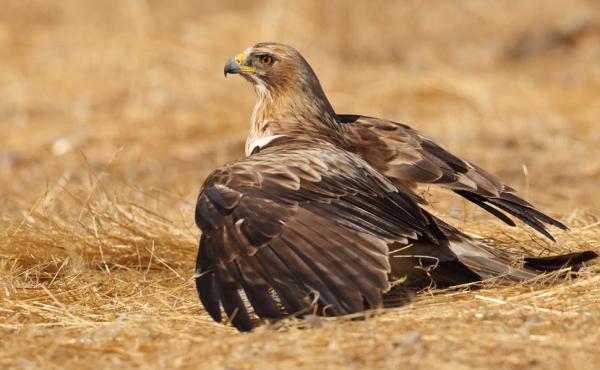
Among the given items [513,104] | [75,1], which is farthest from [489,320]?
[75,1]

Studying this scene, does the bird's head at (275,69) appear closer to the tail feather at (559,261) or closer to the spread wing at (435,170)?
the spread wing at (435,170)

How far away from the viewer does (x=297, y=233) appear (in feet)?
14.5

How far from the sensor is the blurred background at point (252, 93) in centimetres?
934

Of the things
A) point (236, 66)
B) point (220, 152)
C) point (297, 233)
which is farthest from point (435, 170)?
point (220, 152)

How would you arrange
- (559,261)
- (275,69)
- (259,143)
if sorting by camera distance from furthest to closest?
(275,69) < (259,143) < (559,261)

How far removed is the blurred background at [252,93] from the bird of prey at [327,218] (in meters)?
1.11

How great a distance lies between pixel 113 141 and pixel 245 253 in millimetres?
6536

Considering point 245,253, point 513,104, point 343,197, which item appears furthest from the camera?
point 513,104

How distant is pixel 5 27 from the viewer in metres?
15.4

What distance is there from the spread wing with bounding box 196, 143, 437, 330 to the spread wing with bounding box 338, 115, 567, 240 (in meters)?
0.37

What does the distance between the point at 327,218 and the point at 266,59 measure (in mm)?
1861

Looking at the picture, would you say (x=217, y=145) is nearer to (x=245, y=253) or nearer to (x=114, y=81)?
(x=114, y=81)

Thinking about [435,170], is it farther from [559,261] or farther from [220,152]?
[220,152]

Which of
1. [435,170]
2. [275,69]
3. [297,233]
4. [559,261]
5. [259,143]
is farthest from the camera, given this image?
[275,69]
